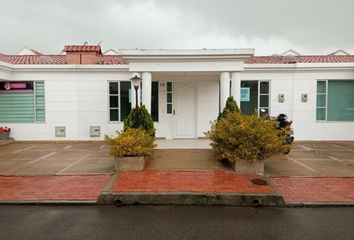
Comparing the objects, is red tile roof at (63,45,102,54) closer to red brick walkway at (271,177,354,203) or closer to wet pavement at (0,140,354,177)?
wet pavement at (0,140,354,177)

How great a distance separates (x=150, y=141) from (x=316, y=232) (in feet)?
15.1

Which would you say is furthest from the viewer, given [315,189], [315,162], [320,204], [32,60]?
[32,60]

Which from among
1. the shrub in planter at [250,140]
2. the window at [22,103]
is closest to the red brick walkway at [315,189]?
the shrub in planter at [250,140]

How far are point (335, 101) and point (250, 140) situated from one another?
7.94 meters

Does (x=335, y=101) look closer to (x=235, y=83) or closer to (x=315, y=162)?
(x=235, y=83)

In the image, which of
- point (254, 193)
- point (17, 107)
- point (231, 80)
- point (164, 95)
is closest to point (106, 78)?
point (164, 95)

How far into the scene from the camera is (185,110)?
12.5 metres

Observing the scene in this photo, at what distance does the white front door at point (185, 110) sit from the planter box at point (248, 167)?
567cm

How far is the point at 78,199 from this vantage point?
5.31m

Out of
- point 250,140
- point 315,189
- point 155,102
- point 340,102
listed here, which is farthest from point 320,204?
point 340,102

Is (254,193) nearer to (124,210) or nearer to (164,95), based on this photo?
(124,210)

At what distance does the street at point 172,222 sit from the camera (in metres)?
4.02

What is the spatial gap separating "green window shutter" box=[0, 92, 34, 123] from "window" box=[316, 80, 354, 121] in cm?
1269

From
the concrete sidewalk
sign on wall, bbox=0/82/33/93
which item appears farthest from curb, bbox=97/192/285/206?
sign on wall, bbox=0/82/33/93
